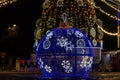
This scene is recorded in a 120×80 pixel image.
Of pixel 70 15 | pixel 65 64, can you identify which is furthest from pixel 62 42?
pixel 70 15

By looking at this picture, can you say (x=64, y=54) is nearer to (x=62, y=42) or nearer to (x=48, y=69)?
(x=62, y=42)

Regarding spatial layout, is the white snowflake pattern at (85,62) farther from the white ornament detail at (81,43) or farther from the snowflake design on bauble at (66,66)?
the snowflake design on bauble at (66,66)

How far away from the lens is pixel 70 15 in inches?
1262

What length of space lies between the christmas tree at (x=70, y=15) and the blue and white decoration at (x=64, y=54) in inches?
595

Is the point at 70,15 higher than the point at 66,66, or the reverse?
the point at 70,15

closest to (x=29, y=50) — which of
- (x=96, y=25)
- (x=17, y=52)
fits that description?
(x=17, y=52)

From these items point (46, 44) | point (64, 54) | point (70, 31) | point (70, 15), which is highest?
point (70, 15)

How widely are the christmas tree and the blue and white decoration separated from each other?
49.6ft

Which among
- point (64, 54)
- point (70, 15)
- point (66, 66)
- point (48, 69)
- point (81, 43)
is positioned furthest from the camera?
point (70, 15)

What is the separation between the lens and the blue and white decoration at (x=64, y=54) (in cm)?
1553

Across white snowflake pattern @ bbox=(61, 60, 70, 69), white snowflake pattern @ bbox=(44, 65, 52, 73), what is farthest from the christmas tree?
white snowflake pattern @ bbox=(61, 60, 70, 69)

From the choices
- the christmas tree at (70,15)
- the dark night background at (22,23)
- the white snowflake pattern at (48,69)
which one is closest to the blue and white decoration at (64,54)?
the white snowflake pattern at (48,69)

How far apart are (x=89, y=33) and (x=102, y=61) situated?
115 inches

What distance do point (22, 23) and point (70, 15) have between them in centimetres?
857
